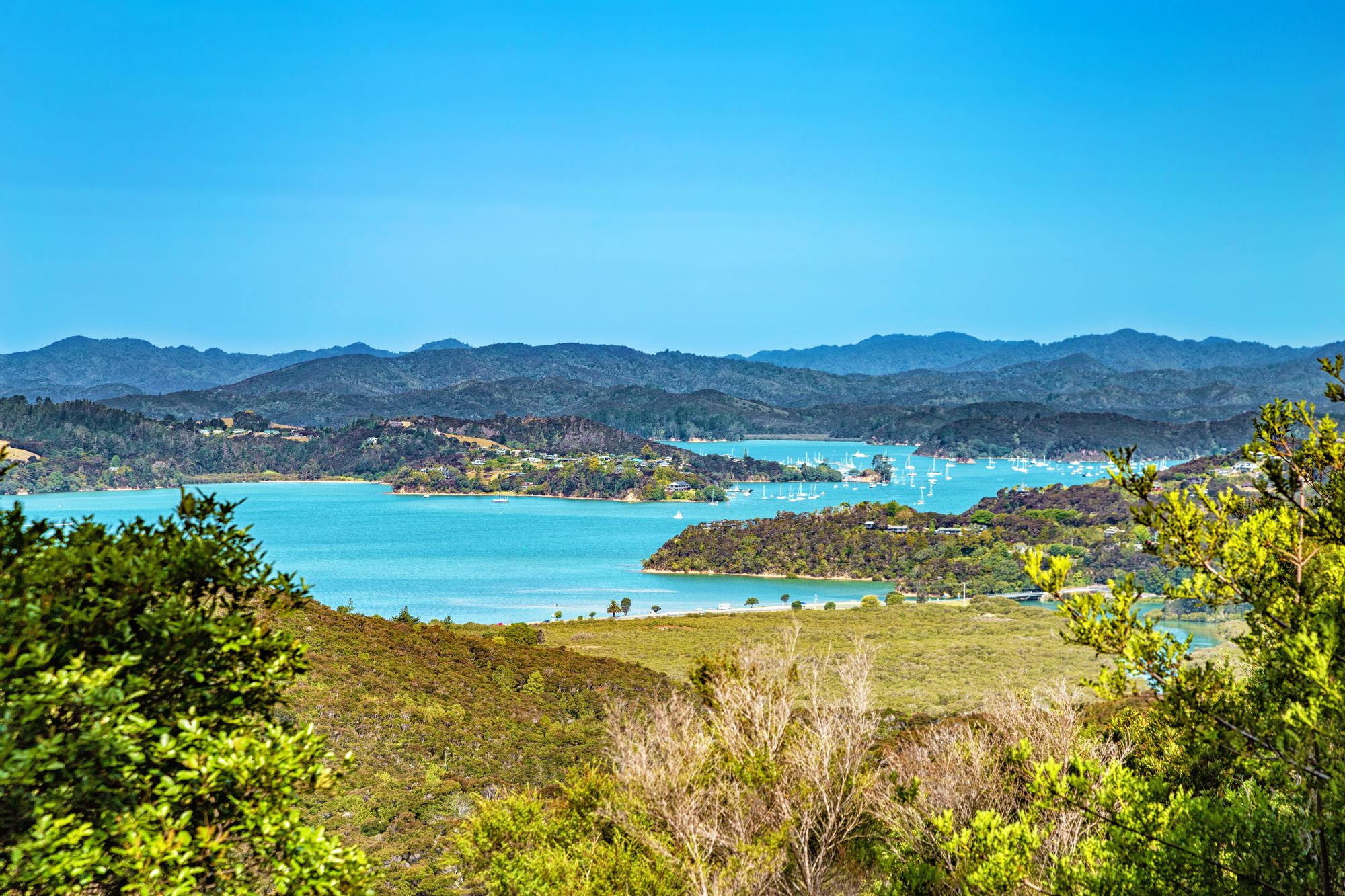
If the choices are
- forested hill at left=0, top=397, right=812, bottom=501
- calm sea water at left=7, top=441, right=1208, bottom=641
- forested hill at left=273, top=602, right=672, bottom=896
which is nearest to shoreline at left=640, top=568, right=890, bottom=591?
calm sea water at left=7, top=441, right=1208, bottom=641

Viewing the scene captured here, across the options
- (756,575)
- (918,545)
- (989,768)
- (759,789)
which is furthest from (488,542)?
(759,789)

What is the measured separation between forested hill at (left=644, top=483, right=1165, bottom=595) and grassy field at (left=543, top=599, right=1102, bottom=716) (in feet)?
50.4

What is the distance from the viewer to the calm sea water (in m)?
66.3

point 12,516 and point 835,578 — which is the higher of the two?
point 12,516

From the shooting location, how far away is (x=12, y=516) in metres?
4.72

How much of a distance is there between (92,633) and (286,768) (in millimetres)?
907

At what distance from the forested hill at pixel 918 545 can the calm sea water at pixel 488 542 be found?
2919mm

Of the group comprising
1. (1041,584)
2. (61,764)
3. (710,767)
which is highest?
(1041,584)

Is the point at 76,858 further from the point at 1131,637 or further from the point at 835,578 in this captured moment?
the point at 835,578

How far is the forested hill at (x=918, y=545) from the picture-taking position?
2906 inches

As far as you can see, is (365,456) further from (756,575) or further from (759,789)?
(759,789)

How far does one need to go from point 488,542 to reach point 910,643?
59.3 m

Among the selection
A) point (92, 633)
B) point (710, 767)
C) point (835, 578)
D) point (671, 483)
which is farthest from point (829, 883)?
point (671, 483)

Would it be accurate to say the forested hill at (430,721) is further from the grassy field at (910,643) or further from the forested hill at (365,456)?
the forested hill at (365,456)
